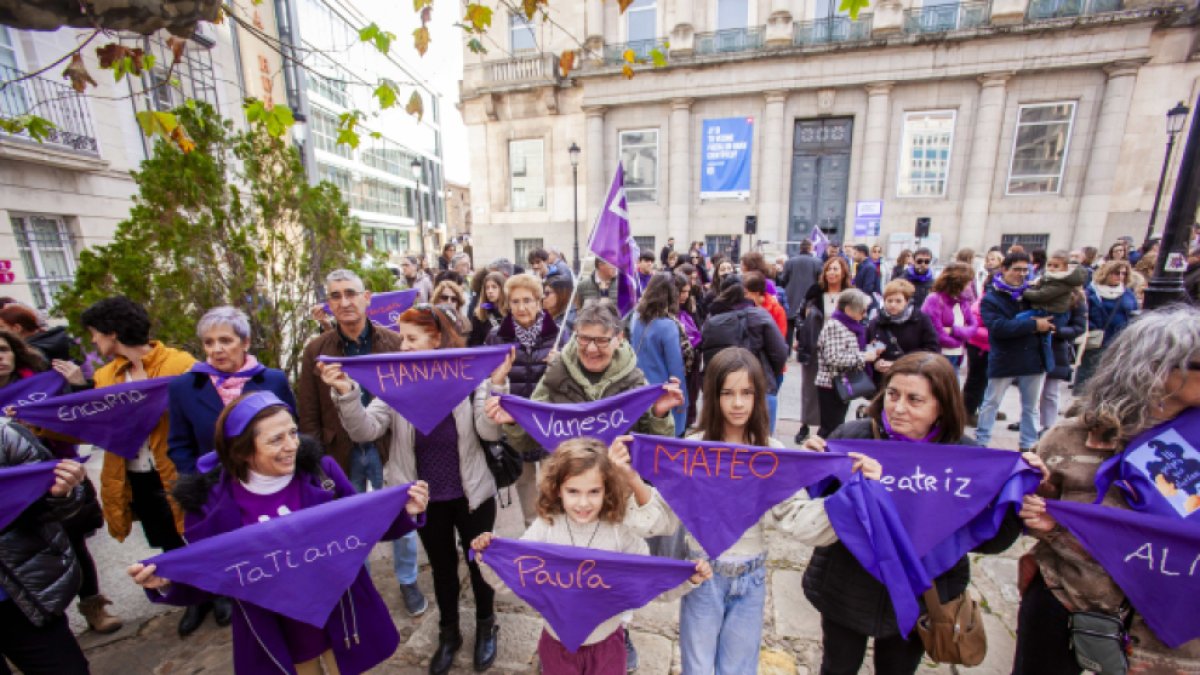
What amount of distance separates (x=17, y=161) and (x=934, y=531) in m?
15.1

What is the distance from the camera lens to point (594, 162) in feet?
69.6

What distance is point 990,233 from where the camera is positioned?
17.7m

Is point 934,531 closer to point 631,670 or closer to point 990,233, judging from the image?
point 631,670

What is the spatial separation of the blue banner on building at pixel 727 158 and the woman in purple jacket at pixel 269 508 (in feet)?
65.3

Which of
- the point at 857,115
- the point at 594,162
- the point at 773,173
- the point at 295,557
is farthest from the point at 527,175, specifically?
the point at 295,557

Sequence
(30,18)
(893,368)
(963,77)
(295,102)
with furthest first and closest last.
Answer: (295,102) → (963,77) → (893,368) → (30,18)

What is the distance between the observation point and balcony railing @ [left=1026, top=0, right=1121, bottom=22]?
52.3 ft

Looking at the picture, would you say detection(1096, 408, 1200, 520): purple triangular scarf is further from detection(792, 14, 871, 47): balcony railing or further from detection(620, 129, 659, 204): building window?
detection(792, 14, 871, 47): balcony railing

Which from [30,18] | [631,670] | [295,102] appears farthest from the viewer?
[295,102]

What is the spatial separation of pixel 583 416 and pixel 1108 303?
7.62 meters

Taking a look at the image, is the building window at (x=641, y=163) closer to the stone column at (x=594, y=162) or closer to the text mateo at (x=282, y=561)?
the stone column at (x=594, y=162)

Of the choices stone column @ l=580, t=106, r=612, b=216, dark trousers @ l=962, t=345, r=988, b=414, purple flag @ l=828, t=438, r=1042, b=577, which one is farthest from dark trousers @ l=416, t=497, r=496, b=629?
stone column @ l=580, t=106, r=612, b=216

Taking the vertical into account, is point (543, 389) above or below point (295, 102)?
below

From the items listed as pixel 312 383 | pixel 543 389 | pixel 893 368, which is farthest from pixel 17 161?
pixel 893 368
